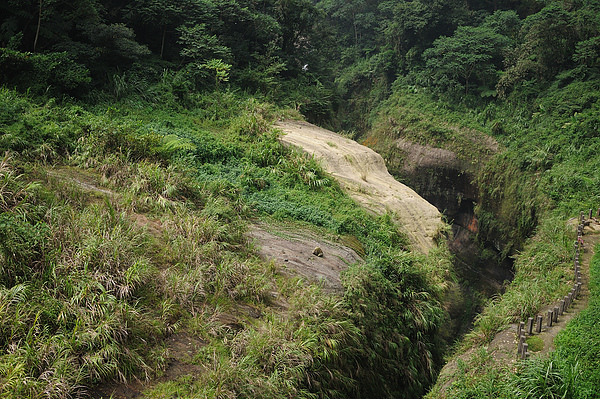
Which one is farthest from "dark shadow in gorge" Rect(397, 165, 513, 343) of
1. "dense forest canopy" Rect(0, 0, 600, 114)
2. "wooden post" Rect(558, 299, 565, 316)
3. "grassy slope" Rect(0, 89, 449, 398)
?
"grassy slope" Rect(0, 89, 449, 398)

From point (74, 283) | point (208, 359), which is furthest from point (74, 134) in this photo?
point (208, 359)

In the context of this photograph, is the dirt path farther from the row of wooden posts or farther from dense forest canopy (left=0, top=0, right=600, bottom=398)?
dense forest canopy (left=0, top=0, right=600, bottom=398)

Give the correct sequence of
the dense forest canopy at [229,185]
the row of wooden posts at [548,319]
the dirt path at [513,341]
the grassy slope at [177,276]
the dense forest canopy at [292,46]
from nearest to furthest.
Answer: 1. the grassy slope at [177,276]
2. the dense forest canopy at [229,185]
3. the row of wooden posts at [548,319]
4. the dirt path at [513,341]
5. the dense forest canopy at [292,46]

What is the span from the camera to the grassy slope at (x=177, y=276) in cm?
539

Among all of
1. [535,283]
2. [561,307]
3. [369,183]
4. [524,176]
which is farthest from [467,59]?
[561,307]

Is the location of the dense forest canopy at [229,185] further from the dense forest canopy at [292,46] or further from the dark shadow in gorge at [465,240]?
the dark shadow in gorge at [465,240]

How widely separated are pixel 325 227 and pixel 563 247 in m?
7.53

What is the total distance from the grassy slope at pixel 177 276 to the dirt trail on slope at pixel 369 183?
88 centimetres

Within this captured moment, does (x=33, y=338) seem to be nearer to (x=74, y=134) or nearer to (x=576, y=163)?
(x=74, y=134)

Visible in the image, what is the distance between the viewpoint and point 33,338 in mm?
5109

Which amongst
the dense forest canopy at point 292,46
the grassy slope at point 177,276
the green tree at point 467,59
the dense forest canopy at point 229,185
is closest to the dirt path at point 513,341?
the dense forest canopy at point 229,185

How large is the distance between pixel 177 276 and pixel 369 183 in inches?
330

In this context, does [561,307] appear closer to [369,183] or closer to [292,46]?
[369,183]

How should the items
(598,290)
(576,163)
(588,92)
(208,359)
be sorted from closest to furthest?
(208,359) → (598,290) → (576,163) → (588,92)
